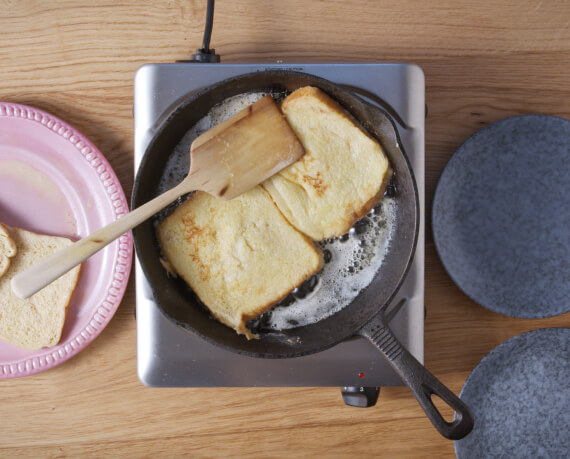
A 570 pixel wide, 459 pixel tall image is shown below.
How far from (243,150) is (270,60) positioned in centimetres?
26

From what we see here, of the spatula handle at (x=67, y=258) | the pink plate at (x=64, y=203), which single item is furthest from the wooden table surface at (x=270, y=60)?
the spatula handle at (x=67, y=258)

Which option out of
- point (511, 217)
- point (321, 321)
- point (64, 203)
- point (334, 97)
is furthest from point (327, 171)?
point (64, 203)

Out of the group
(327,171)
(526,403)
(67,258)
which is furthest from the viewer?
(526,403)

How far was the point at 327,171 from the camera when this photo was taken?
0.68 meters

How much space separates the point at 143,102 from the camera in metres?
0.75

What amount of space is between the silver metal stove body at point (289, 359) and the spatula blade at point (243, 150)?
0.12 meters

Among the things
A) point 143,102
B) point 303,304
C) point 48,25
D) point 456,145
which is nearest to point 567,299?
point 456,145

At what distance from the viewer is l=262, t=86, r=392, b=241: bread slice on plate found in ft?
2.20

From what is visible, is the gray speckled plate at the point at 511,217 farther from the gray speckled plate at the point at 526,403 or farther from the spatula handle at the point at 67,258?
the spatula handle at the point at 67,258

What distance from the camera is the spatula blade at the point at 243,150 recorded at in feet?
2.10

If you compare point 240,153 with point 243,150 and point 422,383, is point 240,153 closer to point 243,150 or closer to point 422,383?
point 243,150

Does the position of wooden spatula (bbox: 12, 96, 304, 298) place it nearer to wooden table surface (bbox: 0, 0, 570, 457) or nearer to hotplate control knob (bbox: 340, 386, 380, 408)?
wooden table surface (bbox: 0, 0, 570, 457)

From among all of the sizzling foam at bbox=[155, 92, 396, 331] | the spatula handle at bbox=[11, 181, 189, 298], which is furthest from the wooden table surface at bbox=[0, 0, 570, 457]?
the spatula handle at bbox=[11, 181, 189, 298]

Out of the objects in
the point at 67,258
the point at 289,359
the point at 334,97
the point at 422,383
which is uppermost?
the point at 334,97
